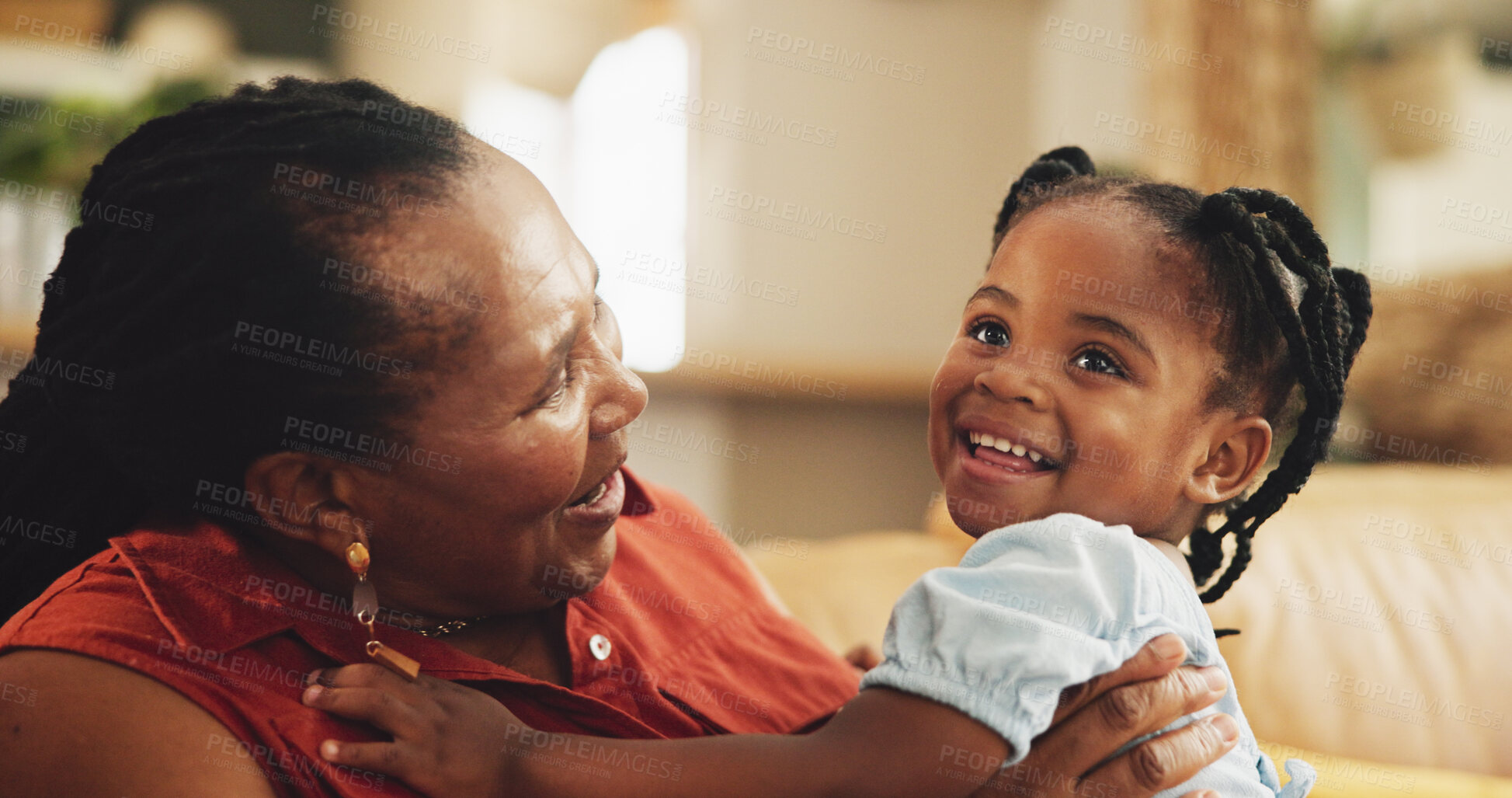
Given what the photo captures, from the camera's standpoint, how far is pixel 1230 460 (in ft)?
3.99

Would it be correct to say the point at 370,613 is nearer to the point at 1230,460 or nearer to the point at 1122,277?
the point at 1122,277

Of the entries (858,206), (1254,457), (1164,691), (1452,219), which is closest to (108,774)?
(1164,691)

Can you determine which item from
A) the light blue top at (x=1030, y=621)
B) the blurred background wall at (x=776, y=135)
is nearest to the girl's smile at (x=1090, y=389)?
the light blue top at (x=1030, y=621)

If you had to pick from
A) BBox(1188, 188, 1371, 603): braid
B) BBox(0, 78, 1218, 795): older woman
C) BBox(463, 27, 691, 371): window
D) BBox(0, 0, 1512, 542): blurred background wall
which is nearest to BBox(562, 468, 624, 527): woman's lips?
BBox(0, 78, 1218, 795): older woman

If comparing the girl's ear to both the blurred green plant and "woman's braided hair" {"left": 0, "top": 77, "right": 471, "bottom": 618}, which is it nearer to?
"woman's braided hair" {"left": 0, "top": 77, "right": 471, "bottom": 618}

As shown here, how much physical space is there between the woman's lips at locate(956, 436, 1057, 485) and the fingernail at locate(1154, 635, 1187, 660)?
22cm

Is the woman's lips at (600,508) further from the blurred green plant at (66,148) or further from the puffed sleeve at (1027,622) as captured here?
the blurred green plant at (66,148)

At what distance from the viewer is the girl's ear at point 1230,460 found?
1193 mm

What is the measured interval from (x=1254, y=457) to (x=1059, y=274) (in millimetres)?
306

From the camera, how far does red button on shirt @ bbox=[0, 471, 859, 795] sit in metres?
0.91

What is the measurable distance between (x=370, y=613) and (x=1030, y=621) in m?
0.60

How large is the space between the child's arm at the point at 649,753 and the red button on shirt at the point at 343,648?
39 millimetres

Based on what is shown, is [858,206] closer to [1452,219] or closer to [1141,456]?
[1452,219]

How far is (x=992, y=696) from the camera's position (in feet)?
2.94
